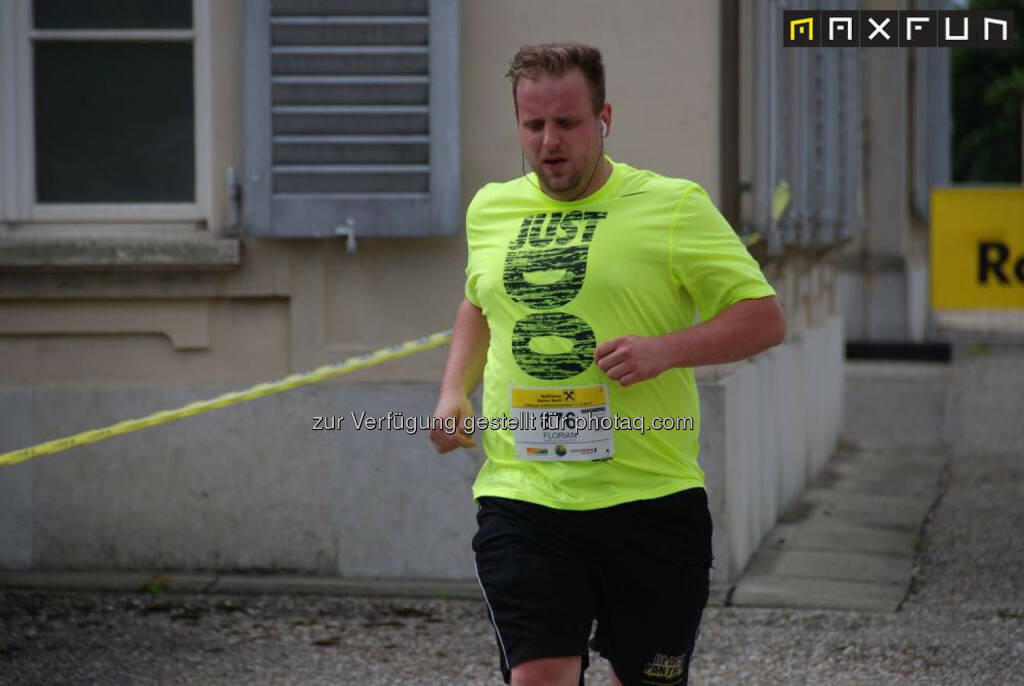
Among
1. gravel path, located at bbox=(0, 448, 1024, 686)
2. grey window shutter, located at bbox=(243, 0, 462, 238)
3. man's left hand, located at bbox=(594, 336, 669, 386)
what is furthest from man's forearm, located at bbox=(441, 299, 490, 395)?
grey window shutter, located at bbox=(243, 0, 462, 238)

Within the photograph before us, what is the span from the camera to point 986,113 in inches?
1364

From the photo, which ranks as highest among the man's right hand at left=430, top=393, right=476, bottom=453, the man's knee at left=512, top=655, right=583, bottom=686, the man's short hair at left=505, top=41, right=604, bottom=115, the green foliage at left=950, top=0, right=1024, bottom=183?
the green foliage at left=950, top=0, right=1024, bottom=183

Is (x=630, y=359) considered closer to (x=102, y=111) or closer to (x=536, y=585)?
(x=536, y=585)

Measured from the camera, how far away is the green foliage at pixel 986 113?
33.2 metres

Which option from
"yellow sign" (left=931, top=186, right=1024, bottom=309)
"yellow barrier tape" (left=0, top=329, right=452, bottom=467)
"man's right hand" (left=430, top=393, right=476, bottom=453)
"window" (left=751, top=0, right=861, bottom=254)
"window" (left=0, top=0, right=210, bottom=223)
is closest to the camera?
"man's right hand" (left=430, top=393, right=476, bottom=453)

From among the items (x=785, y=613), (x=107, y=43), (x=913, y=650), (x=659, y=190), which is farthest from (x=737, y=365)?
(x=659, y=190)

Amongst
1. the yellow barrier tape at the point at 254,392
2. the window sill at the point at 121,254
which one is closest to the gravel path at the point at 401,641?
the yellow barrier tape at the point at 254,392

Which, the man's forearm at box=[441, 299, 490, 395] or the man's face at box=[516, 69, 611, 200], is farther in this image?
the man's forearm at box=[441, 299, 490, 395]

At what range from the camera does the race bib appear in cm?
355

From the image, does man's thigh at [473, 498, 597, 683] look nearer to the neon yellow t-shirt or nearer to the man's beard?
the neon yellow t-shirt

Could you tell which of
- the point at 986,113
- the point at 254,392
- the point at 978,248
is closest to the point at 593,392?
the point at 254,392

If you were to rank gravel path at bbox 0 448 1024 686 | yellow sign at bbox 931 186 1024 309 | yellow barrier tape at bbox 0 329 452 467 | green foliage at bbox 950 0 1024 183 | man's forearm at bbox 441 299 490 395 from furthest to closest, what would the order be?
green foliage at bbox 950 0 1024 183 < yellow sign at bbox 931 186 1024 309 < yellow barrier tape at bbox 0 329 452 467 < gravel path at bbox 0 448 1024 686 < man's forearm at bbox 441 299 490 395

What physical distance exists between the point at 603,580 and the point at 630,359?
0.55 metres

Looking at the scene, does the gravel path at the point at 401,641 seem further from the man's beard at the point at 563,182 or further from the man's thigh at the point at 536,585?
the man's beard at the point at 563,182
